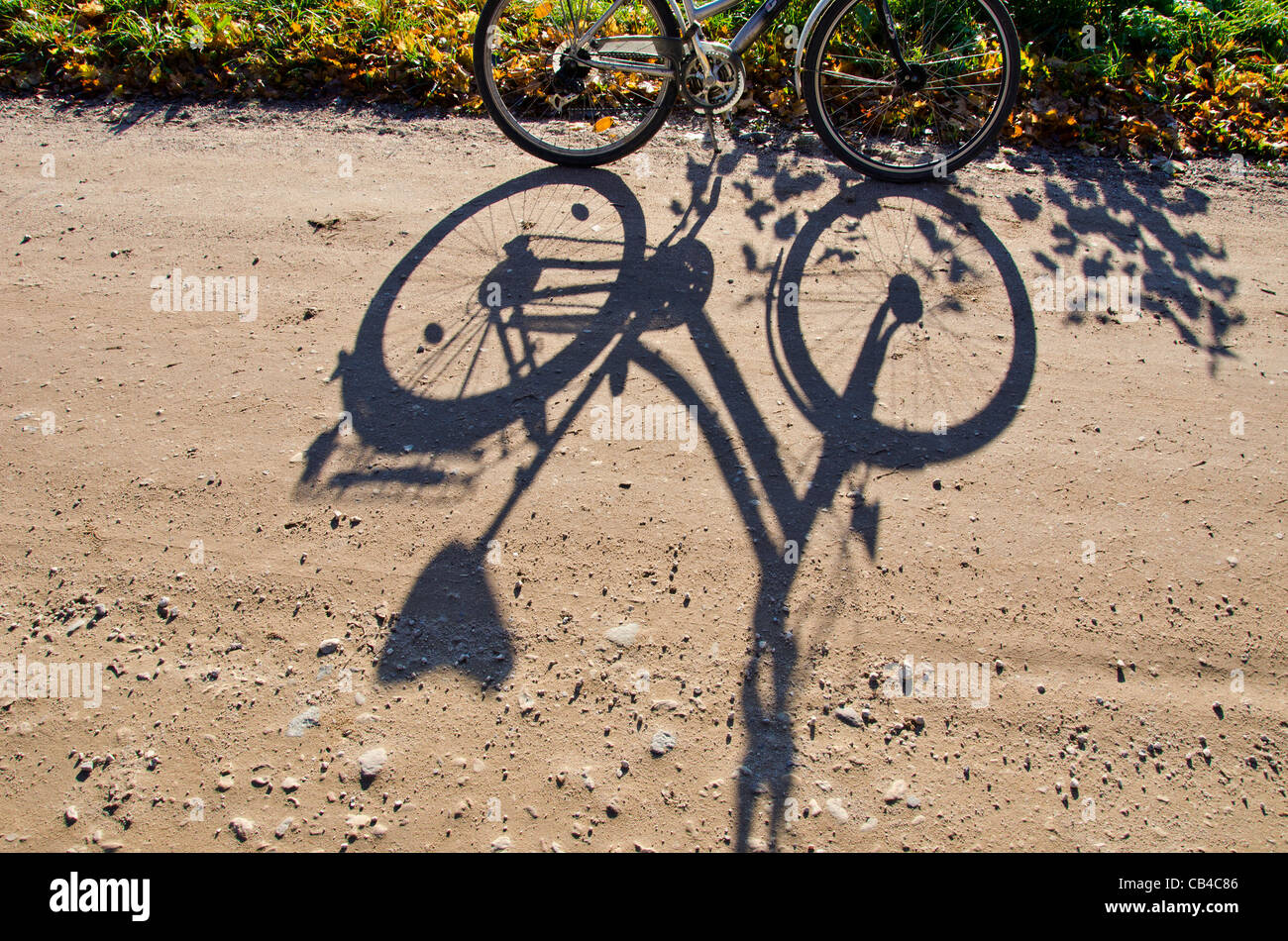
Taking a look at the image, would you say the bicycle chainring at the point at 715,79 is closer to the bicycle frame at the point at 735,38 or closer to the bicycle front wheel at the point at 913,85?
the bicycle frame at the point at 735,38

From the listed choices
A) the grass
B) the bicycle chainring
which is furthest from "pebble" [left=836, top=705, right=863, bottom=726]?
the grass

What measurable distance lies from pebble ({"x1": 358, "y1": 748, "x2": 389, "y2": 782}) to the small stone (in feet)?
1.17

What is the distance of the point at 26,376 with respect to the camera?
407 cm

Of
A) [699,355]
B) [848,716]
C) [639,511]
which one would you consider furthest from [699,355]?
[848,716]

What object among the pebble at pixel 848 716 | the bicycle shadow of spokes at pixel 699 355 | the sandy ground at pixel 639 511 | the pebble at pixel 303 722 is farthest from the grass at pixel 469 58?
the pebble at pixel 303 722

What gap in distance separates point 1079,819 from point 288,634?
290 cm

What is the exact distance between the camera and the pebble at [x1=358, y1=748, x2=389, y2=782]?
271 cm

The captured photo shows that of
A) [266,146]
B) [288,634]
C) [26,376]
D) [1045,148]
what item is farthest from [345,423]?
[1045,148]

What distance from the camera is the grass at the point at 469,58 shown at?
6035 mm

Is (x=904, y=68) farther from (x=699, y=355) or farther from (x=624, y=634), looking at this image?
(x=624, y=634)

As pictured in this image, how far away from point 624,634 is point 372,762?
1.00 meters

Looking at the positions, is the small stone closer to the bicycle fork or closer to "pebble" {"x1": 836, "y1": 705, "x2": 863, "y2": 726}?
"pebble" {"x1": 836, "y1": 705, "x2": 863, "y2": 726}

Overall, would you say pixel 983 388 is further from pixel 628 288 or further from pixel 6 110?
pixel 6 110

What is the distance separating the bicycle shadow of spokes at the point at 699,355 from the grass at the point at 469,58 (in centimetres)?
172
